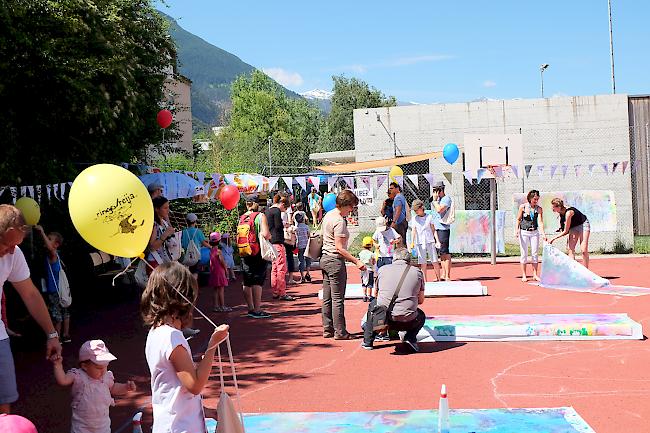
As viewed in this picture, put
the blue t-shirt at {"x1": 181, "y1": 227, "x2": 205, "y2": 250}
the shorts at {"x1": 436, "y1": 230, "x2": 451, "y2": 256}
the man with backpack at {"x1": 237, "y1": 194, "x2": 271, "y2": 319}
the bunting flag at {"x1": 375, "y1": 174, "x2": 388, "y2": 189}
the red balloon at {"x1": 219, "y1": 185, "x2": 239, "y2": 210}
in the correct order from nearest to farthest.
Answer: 1. the man with backpack at {"x1": 237, "y1": 194, "x2": 271, "y2": 319}
2. the blue t-shirt at {"x1": 181, "y1": 227, "x2": 205, "y2": 250}
3. the shorts at {"x1": 436, "y1": 230, "x2": 451, "y2": 256}
4. the red balloon at {"x1": 219, "y1": 185, "x2": 239, "y2": 210}
5. the bunting flag at {"x1": 375, "y1": 174, "x2": 388, "y2": 189}

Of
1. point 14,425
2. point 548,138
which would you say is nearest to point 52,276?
point 14,425

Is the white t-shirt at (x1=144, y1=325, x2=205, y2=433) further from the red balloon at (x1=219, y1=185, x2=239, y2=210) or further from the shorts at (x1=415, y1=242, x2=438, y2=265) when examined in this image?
the red balloon at (x1=219, y1=185, x2=239, y2=210)

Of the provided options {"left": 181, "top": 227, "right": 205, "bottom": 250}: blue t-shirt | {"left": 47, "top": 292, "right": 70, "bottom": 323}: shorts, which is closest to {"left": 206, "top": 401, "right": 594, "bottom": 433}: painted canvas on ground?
{"left": 47, "top": 292, "right": 70, "bottom": 323}: shorts

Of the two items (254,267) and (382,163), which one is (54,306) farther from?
(382,163)

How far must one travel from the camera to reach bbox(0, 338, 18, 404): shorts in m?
4.31

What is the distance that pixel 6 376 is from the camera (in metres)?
4.34

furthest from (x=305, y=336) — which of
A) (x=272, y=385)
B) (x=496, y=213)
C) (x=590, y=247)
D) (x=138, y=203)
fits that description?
(x=590, y=247)

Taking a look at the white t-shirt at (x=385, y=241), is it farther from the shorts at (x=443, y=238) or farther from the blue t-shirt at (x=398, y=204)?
the shorts at (x=443, y=238)

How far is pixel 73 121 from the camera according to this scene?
11.7m

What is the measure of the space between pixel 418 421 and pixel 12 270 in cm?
324

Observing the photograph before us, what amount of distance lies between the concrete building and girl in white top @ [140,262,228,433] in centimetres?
1728

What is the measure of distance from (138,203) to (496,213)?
1482cm

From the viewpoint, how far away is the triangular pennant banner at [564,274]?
12.5 m

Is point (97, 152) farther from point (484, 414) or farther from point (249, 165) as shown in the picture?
point (249, 165)
